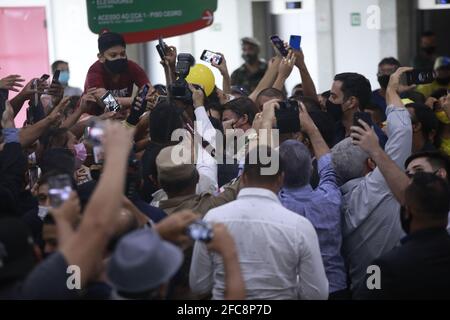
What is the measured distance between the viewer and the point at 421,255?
13.8ft

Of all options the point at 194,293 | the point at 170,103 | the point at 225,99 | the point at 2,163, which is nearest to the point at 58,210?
the point at 194,293

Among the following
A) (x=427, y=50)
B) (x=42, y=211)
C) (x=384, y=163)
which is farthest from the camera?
(x=427, y=50)

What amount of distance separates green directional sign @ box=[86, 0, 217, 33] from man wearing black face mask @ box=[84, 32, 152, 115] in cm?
43

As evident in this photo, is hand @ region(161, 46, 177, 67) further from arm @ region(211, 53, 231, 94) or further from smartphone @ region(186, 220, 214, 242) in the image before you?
smartphone @ region(186, 220, 214, 242)

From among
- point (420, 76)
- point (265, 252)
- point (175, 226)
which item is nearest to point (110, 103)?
point (420, 76)

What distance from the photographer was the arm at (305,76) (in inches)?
297

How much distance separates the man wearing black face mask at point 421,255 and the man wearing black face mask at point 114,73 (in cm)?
338

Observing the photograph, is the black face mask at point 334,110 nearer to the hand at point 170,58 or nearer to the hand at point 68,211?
the hand at point 170,58

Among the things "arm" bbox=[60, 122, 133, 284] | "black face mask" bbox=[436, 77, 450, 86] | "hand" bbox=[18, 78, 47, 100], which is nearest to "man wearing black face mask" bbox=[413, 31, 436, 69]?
"black face mask" bbox=[436, 77, 450, 86]

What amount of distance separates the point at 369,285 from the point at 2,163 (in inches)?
94.5

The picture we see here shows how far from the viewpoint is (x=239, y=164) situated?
19.5 feet

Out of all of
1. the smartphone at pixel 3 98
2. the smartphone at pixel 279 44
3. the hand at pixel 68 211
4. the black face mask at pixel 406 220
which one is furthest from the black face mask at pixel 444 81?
the hand at pixel 68 211

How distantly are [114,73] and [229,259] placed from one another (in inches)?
162

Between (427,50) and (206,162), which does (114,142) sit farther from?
(427,50)
